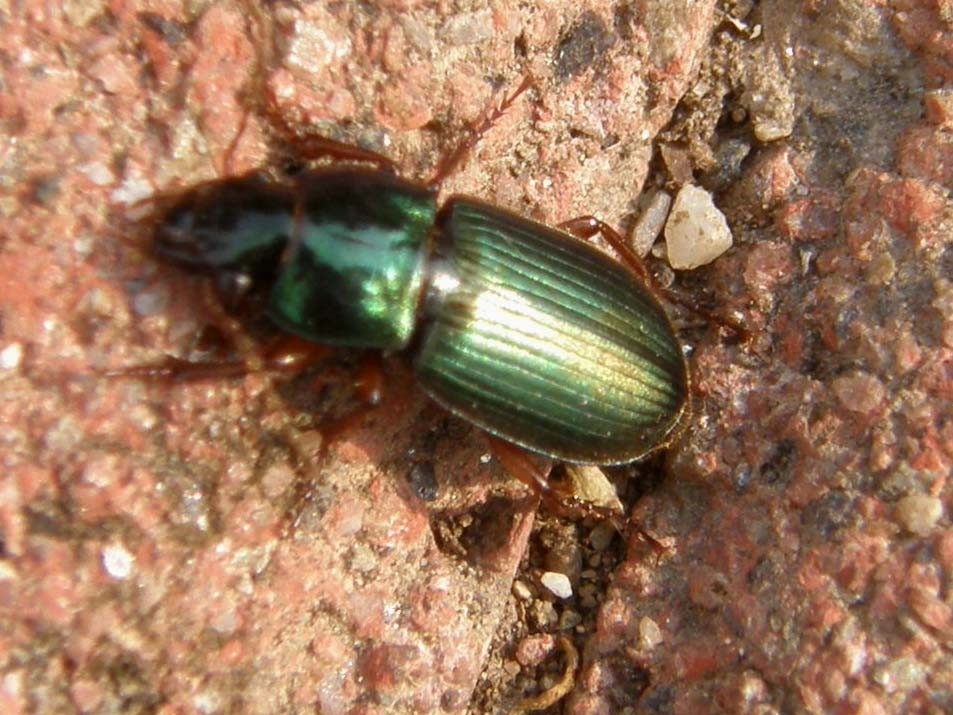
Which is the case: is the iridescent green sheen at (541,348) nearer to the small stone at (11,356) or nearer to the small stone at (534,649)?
the small stone at (534,649)

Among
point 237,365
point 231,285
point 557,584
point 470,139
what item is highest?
point 470,139

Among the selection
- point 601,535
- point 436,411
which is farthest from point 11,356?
point 601,535

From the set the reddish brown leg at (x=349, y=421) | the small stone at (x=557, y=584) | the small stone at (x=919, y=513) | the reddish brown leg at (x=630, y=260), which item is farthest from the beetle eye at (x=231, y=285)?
the small stone at (x=919, y=513)

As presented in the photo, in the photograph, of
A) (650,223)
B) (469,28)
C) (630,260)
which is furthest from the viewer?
(650,223)

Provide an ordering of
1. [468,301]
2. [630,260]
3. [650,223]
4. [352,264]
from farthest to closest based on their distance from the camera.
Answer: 1. [650,223]
2. [630,260]
3. [468,301]
4. [352,264]

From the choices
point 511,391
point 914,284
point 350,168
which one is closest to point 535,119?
point 350,168

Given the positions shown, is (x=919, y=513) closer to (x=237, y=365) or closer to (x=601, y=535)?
(x=601, y=535)
